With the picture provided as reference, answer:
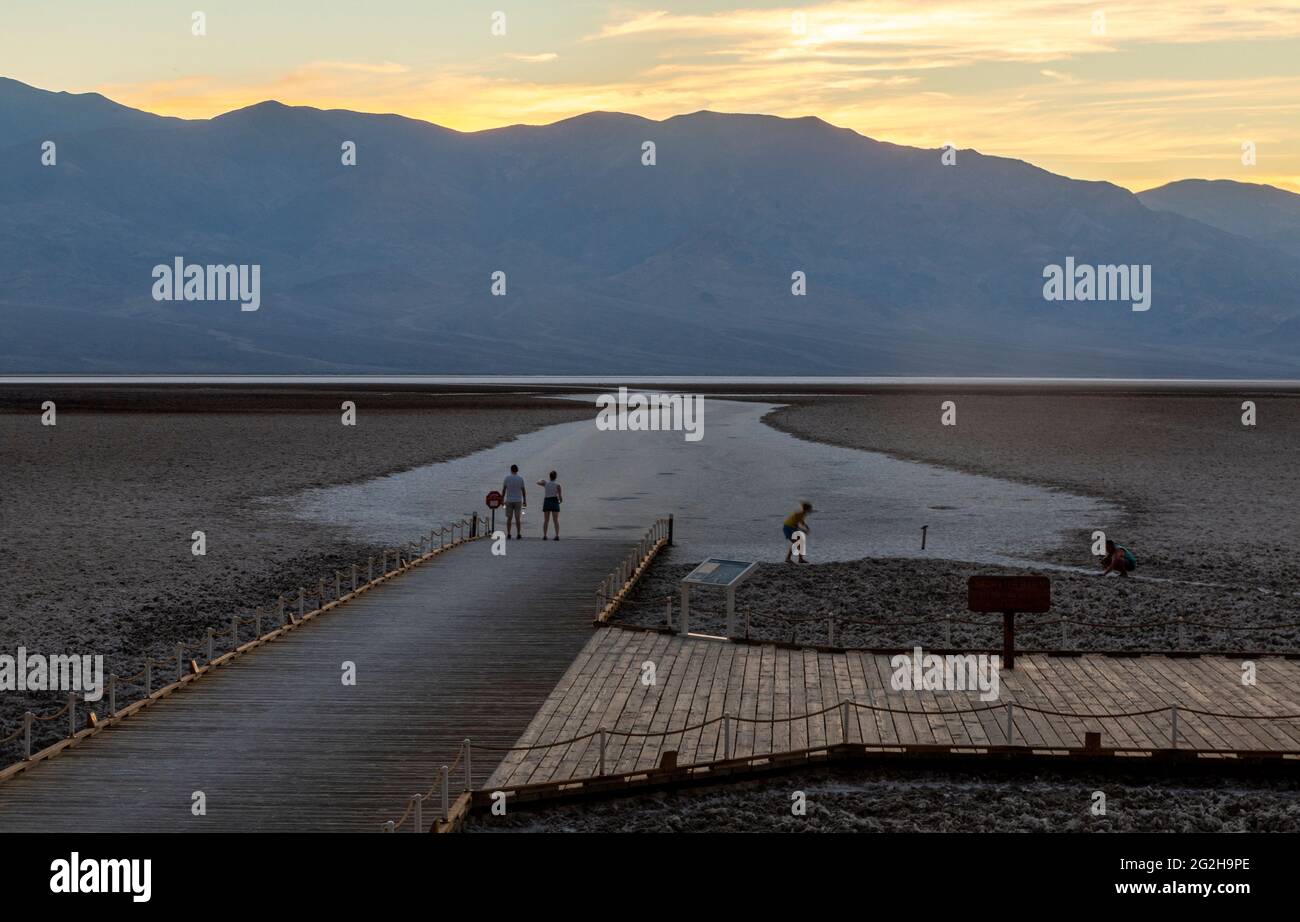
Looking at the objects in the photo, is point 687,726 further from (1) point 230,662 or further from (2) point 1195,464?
(2) point 1195,464

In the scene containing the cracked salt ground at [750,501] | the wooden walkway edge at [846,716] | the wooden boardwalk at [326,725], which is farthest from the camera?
the cracked salt ground at [750,501]

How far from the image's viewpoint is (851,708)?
18312 mm

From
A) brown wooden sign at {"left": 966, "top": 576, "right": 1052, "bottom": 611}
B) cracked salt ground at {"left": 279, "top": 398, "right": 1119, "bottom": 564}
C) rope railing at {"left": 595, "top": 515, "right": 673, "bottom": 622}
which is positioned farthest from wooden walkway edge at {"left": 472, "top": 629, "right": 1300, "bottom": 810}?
cracked salt ground at {"left": 279, "top": 398, "right": 1119, "bottom": 564}

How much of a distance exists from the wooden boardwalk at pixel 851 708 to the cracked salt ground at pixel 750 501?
1304 centimetres

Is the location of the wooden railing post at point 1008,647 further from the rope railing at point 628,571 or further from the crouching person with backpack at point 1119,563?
the crouching person with backpack at point 1119,563

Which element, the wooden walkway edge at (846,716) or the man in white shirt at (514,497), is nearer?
the wooden walkway edge at (846,716)

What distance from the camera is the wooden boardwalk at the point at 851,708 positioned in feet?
55.5

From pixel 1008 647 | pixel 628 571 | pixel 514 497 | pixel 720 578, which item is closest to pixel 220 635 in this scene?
pixel 628 571

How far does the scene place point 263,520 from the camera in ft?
134

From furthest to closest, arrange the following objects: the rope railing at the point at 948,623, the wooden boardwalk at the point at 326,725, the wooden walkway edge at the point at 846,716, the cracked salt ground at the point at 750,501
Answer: the cracked salt ground at the point at 750,501 < the rope railing at the point at 948,623 < the wooden walkway edge at the point at 846,716 < the wooden boardwalk at the point at 326,725

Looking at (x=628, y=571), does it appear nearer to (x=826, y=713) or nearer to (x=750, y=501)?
(x=826, y=713)

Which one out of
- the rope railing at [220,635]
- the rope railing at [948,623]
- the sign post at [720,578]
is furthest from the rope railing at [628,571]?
the rope railing at [220,635]
